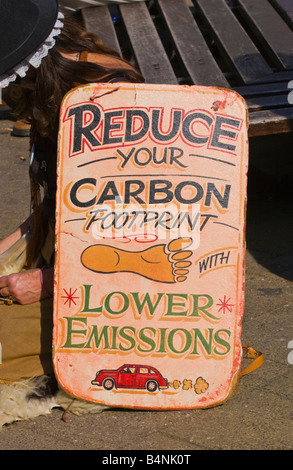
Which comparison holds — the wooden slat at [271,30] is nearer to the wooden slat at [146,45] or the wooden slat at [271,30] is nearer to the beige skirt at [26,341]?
the wooden slat at [146,45]

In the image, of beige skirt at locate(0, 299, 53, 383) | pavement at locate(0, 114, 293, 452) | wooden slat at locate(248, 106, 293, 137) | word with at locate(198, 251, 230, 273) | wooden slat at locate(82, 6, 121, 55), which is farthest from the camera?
wooden slat at locate(82, 6, 121, 55)

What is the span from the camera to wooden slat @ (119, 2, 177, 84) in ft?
11.0

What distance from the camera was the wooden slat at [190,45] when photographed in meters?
3.33

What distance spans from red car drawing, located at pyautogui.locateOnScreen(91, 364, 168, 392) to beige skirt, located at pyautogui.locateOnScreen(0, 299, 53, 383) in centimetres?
24

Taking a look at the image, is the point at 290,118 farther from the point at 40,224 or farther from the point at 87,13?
the point at 87,13

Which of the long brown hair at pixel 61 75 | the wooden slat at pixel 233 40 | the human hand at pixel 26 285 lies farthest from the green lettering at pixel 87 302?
the wooden slat at pixel 233 40

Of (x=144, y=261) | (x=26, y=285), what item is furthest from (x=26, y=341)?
(x=144, y=261)

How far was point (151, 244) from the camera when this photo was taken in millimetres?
2221

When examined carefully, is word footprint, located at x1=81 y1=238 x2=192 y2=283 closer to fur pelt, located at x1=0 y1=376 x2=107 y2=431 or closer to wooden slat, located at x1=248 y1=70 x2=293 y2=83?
fur pelt, located at x1=0 y1=376 x2=107 y2=431

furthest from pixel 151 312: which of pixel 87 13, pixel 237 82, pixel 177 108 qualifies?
pixel 87 13

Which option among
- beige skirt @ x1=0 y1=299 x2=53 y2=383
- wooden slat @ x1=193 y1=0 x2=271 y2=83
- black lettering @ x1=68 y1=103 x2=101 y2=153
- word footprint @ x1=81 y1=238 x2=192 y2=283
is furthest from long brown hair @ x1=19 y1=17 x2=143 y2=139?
wooden slat @ x1=193 y1=0 x2=271 y2=83

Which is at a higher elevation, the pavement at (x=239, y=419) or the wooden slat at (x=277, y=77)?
the wooden slat at (x=277, y=77)

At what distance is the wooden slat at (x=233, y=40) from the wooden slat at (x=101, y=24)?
1.75ft

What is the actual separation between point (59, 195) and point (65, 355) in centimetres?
52
